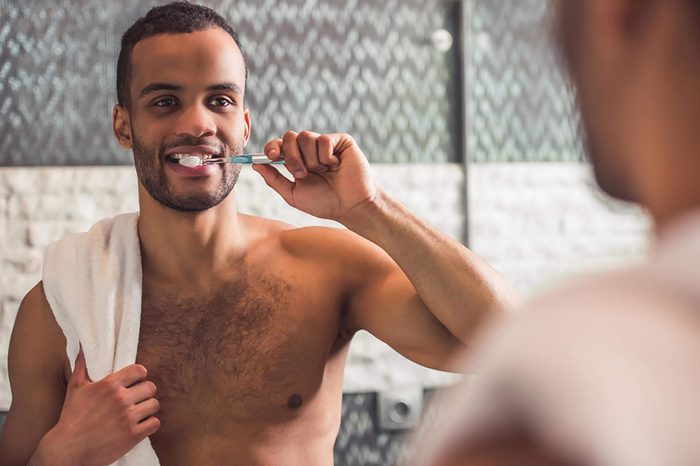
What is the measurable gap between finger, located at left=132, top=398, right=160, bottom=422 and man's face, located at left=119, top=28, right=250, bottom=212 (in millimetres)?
343

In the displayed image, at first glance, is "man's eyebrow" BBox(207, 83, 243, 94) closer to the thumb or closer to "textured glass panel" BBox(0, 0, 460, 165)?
the thumb

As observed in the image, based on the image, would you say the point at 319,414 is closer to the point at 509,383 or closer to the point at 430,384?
the point at 430,384

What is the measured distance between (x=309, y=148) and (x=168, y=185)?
12.6 inches

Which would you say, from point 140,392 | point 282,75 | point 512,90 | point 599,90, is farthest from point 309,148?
point 512,90

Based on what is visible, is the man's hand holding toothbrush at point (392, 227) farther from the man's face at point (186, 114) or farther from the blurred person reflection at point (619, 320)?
the blurred person reflection at point (619, 320)

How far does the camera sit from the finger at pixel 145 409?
1479 millimetres

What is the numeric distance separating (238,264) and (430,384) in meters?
0.85

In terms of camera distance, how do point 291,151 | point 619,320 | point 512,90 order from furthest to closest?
point 512,90 → point 291,151 → point 619,320

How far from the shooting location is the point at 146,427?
147 centimetres

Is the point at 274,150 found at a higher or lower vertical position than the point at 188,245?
higher

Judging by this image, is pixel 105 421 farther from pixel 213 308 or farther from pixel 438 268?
pixel 438 268

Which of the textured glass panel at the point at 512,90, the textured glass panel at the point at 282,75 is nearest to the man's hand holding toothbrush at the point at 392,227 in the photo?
the textured glass panel at the point at 282,75

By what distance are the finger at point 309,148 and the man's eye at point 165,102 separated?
12.3 inches

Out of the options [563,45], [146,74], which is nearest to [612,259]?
[146,74]
